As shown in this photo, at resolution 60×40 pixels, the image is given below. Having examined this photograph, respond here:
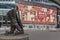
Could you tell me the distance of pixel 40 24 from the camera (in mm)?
52906

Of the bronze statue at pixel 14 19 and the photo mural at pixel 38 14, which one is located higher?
the bronze statue at pixel 14 19

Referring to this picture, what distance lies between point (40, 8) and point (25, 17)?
3.57 m

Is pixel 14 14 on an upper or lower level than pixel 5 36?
upper

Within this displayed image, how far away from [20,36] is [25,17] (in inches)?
1682

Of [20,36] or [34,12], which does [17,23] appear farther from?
[34,12]

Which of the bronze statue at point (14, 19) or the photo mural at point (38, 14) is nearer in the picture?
the bronze statue at point (14, 19)

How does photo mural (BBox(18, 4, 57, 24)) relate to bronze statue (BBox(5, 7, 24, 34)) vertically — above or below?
below

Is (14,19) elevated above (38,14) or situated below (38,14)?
above

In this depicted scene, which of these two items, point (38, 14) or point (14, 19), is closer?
point (14, 19)

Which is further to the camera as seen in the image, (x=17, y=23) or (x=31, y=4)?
(x=31, y=4)

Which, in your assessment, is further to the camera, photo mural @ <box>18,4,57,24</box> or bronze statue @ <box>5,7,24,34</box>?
photo mural @ <box>18,4,57,24</box>

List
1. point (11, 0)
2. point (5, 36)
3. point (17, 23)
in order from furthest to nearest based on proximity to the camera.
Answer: point (11, 0) → point (17, 23) → point (5, 36)

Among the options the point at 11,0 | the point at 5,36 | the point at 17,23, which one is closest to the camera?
the point at 5,36

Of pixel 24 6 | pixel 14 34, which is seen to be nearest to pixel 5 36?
pixel 14 34
